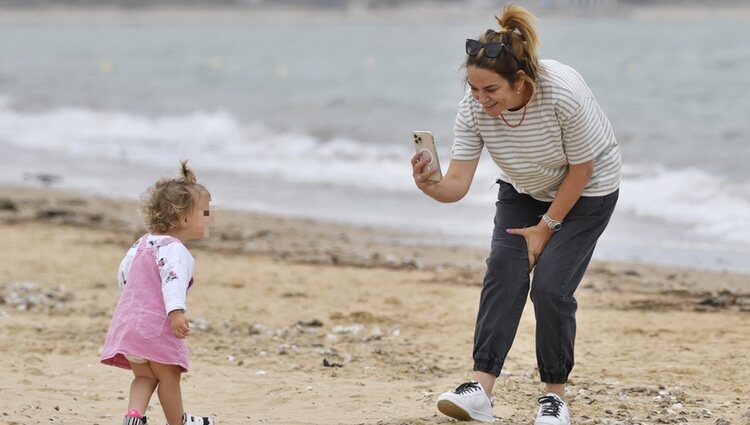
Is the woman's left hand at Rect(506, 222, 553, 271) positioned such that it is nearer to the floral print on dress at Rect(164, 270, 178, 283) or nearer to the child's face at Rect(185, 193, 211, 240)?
the child's face at Rect(185, 193, 211, 240)

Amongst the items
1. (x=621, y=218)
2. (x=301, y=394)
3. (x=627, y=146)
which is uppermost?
(x=627, y=146)

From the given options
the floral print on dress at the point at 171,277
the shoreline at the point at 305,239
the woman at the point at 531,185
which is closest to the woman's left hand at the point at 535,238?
the woman at the point at 531,185

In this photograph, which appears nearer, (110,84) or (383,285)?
(383,285)

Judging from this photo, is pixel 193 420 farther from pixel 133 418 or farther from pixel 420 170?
pixel 420 170

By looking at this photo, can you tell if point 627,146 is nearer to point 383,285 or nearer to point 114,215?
point 114,215

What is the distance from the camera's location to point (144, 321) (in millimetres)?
4137

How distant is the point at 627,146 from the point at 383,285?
1017 centimetres

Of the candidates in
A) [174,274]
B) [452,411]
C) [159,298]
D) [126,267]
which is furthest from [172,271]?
[452,411]

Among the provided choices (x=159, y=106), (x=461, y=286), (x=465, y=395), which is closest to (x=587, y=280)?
(x=461, y=286)

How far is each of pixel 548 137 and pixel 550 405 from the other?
1.11 m

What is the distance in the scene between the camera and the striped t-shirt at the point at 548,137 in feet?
13.9

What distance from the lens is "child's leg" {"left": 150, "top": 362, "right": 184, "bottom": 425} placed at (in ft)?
13.9

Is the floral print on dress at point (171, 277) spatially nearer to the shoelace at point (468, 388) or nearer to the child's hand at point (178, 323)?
the child's hand at point (178, 323)

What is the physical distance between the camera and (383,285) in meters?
8.24
